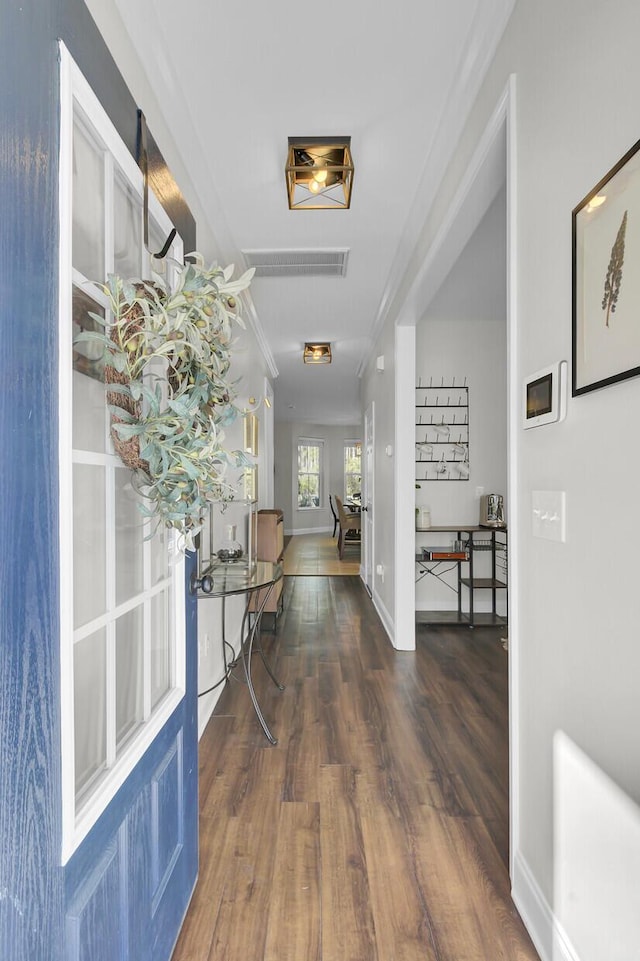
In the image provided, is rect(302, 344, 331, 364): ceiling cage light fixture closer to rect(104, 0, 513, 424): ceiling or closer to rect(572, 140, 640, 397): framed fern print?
rect(104, 0, 513, 424): ceiling

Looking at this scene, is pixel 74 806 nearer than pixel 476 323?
Yes

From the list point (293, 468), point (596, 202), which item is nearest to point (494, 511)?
point (596, 202)

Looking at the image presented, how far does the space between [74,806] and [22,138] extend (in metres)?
1.02

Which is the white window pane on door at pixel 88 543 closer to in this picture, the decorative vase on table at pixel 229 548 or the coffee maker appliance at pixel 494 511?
the decorative vase on table at pixel 229 548

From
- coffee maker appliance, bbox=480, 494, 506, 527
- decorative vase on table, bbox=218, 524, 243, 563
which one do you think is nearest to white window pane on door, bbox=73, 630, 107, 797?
decorative vase on table, bbox=218, 524, 243, 563

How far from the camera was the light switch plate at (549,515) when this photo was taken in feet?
4.24

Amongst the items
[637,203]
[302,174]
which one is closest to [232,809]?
[637,203]

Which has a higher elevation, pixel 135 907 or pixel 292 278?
pixel 292 278

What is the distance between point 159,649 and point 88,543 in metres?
0.51

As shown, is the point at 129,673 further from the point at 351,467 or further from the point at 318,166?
the point at 351,467

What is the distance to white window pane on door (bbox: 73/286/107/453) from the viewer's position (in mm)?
955

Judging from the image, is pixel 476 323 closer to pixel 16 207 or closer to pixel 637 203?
pixel 637 203

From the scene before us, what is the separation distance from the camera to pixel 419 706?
2.90m

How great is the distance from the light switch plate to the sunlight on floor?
5845 mm
